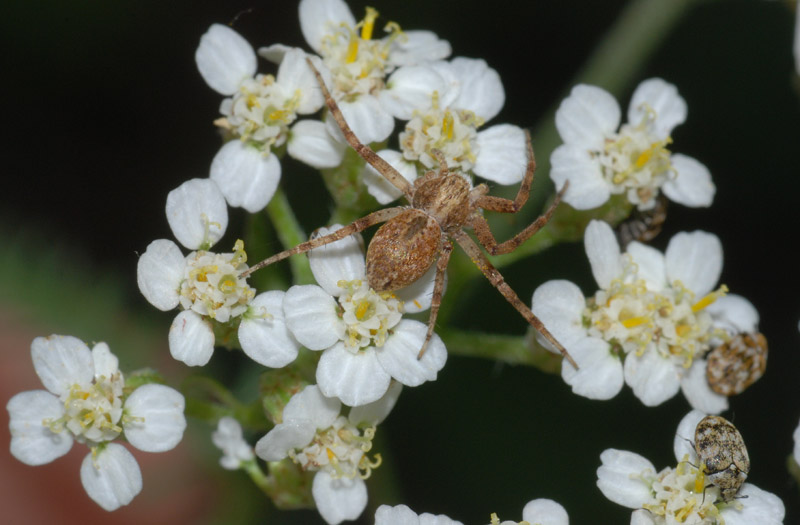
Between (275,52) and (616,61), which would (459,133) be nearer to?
(275,52)

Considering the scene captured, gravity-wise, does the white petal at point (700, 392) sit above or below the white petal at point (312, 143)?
below

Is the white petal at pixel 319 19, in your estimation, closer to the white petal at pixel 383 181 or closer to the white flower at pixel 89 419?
the white petal at pixel 383 181

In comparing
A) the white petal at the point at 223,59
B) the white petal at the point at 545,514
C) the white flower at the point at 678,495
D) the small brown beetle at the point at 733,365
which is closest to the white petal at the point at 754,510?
the white flower at the point at 678,495

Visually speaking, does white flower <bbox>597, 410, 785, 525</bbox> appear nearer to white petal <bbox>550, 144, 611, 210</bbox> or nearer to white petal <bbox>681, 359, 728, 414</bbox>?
white petal <bbox>681, 359, 728, 414</bbox>

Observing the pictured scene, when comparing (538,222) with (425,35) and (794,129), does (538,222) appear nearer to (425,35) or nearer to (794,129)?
(425,35)

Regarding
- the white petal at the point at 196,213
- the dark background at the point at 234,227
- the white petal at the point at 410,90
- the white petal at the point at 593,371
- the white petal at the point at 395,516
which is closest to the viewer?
the white petal at the point at 395,516

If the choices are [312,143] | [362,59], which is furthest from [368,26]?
[312,143]

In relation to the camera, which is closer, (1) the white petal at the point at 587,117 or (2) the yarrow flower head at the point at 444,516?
(2) the yarrow flower head at the point at 444,516
